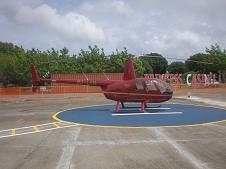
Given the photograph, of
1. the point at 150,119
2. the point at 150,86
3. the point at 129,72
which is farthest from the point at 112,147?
the point at 129,72

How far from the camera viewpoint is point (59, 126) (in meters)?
18.8

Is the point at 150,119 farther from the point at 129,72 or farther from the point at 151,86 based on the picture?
the point at 129,72

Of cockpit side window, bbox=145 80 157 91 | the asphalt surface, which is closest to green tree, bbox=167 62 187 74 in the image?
cockpit side window, bbox=145 80 157 91

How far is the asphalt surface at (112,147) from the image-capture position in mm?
10281

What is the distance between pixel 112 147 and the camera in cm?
1278

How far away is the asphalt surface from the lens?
10281mm

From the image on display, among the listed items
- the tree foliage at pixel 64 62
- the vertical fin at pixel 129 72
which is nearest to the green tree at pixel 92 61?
the tree foliage at pixel 64 62

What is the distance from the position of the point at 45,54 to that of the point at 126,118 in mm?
57571

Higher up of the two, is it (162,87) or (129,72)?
(129,72)

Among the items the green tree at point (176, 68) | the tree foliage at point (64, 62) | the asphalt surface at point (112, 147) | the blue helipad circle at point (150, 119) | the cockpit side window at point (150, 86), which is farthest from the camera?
the green tree at point (176, 68)

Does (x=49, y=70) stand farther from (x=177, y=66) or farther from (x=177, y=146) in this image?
(x=177, y=66)

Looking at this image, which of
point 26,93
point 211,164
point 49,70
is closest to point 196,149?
point 211,164

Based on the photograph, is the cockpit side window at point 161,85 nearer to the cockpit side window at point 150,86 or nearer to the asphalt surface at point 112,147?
the cockpit side window at point 150,86

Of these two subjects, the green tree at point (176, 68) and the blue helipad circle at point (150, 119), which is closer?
the blue helipad circle at point (150, 119)
